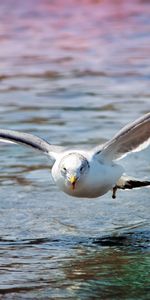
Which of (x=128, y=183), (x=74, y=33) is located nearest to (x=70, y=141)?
(x=128, y=183)

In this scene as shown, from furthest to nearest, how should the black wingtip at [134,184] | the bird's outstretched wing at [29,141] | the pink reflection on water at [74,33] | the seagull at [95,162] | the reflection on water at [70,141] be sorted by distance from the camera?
the pink reflection on water at [74,33], the black wingtip at [134,184], the bird's outstretched wing at [29,141], the seagull at [95,162], the reflection on water at [70,141]

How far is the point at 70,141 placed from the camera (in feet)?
42.5

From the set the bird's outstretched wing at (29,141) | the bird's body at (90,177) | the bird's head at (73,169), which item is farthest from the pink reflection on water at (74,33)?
the bird's head at (73,169)

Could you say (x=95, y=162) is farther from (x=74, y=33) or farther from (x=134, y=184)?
(x=74, y=33)

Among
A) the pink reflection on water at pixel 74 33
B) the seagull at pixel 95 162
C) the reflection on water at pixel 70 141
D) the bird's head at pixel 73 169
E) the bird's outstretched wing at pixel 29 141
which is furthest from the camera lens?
the pink reflection on water at pixel 74 33

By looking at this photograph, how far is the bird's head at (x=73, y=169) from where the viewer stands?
901 centimetres

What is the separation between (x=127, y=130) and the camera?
937 cm

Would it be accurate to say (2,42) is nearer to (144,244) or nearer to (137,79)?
(137,79)

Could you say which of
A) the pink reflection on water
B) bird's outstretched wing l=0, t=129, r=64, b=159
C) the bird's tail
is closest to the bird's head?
bird's outstretched wing l=0, t=129, r=64, b=159

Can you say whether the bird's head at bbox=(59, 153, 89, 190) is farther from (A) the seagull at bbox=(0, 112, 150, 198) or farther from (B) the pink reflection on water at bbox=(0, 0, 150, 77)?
(B) the pink reflection on water at bbox=(0, 0, 150, 77)

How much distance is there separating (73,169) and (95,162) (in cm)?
54

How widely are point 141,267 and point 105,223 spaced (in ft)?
3.93

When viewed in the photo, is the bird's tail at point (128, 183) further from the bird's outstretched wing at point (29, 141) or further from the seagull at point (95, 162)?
the bird's outstretched wing at point (29, 141)

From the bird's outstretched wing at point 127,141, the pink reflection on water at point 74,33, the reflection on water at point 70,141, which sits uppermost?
the bird's outstretched wing at point 127,141
